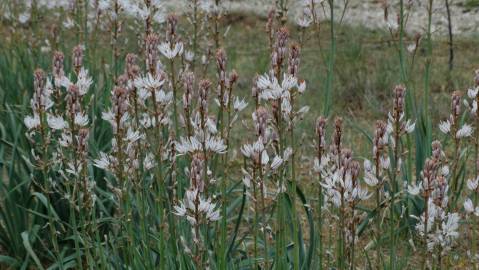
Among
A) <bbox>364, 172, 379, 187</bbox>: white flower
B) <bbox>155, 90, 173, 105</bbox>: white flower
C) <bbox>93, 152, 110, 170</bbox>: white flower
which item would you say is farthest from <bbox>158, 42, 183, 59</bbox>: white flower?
<bbox>364, 172, 379, 187</bbox>: white flower

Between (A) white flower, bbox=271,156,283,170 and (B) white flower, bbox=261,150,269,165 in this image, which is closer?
(B) white flower, bbox=261,150,269,165

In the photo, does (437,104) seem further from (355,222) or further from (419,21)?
(355,222)

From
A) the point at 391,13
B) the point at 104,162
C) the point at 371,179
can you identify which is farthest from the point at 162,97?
the point at 391,13

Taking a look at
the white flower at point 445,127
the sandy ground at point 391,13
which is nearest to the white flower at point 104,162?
the white flower at point 445,127

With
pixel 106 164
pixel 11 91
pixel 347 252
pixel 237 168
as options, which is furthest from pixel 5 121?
pixel 347 252

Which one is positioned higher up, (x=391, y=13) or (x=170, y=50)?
(x=391, y=13)

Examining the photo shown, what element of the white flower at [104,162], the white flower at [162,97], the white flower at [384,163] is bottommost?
the white flower at [384,163]

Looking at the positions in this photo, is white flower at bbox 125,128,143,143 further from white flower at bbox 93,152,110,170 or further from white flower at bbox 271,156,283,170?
white flower at bbox 271,156,283,170

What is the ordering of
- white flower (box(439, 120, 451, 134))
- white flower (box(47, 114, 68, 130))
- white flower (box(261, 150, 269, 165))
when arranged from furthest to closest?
white flower (box(439, 120, 451, 134)) → white flower (box(47, 114, 68, 130)) → white flower (box(261, 150, 269, 165))

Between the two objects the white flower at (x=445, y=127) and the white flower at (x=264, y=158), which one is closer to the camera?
the white flower at (x=264, y=158)

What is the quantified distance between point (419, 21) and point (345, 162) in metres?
8.61

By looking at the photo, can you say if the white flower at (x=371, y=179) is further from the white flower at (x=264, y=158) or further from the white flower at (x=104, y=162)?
the white flower at (x=104, y=162)

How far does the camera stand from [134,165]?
7.89 feet

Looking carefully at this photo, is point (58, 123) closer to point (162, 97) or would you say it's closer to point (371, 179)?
point (162, 97)
